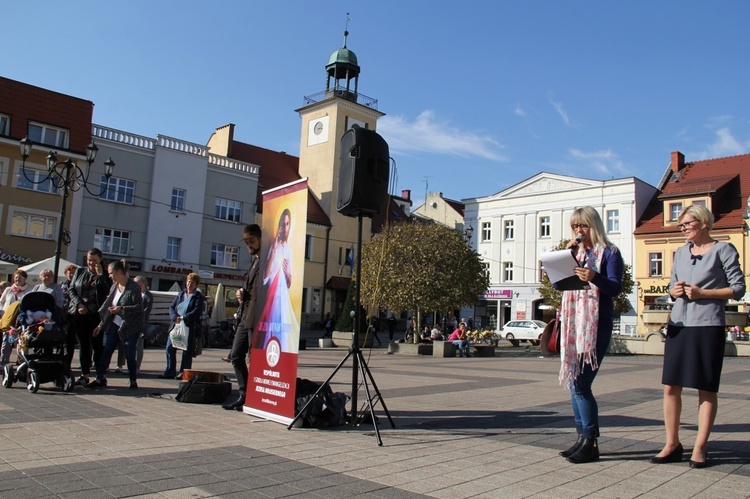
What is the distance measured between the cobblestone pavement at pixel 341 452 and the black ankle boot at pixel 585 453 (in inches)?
3.2

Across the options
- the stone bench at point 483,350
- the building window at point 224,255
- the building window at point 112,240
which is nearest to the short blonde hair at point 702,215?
the stone bench at point 483,350

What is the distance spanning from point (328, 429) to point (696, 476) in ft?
10.9

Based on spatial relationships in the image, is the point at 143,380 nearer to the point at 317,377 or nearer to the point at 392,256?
the point at 317,377

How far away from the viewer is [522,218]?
2010 inches

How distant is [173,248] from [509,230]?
1064 inches

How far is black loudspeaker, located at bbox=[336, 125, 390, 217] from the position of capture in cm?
675

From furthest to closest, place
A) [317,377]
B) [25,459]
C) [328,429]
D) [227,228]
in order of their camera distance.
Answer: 1. [227,228]
2. [317,377]
3. [328,429]
4. [25,459]

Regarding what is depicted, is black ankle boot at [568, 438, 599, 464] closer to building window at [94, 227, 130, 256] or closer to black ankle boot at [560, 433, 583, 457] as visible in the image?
black ankle boot at [560, 433, 583, 457]

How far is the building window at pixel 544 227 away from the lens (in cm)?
4959

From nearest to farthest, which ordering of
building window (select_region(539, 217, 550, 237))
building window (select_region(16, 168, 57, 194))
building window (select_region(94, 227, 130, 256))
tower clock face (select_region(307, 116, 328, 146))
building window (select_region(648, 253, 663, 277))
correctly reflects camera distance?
building window (select_region(16, 168, 57, 194)) < building window (select_region(94, 227, 130, 256)) < building window (select_region(648, 253, 663, 277)) < building window (select_region(539, 217, 550, 237)) < tower clock face (select_region(307, 116, 328, 146))

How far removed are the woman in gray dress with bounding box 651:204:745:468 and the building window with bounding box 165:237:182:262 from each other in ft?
119

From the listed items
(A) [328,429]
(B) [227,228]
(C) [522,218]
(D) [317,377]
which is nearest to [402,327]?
(C) [522,218]

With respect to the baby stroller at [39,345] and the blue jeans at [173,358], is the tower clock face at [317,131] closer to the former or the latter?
the blue jeans at [173,358]

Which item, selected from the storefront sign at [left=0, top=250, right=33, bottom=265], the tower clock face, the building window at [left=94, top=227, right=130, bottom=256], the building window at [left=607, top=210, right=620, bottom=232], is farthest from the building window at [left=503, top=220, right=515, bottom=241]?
the storefront sign at [left=0, top=250, right=33, bottom=265]
